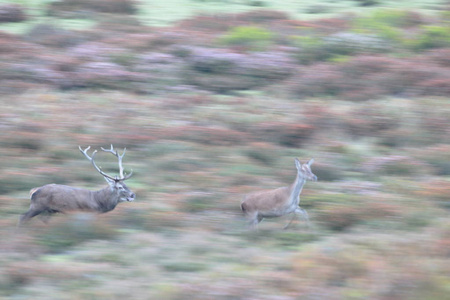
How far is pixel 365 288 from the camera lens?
7.29 metres

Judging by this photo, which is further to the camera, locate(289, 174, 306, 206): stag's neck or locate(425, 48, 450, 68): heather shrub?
locate(425, 48, 450, 68): heather shrub

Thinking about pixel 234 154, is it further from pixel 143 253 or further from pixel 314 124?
pixel 143 253

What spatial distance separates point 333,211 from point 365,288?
2533 mm

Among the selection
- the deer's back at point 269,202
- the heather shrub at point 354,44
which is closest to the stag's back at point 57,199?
the deer's back at point 269,202

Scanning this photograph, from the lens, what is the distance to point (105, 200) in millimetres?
9445

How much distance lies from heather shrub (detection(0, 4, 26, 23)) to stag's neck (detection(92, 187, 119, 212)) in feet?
42.8

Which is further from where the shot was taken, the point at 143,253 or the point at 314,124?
the point at 314,124

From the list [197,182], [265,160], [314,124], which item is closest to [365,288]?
[197,182]

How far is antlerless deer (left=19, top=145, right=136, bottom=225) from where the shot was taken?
920cm

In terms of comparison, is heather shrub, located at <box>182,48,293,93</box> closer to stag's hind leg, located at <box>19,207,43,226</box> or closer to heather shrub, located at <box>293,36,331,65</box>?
heather shrub, located at <box>293,36,331,65</box>

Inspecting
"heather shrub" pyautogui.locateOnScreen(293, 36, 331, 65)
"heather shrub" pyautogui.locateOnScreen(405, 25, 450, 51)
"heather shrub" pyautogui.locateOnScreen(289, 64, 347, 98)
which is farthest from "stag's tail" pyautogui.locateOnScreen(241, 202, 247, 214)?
"heather shrub" pyautogui.locateOnScreen(405, 25, 450, 51)

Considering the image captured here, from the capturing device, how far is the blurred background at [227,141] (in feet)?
25.8

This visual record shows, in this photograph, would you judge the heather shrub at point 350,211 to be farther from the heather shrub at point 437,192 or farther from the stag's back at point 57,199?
the stag's back at point 57,199

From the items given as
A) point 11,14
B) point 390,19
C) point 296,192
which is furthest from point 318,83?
point 11,14
